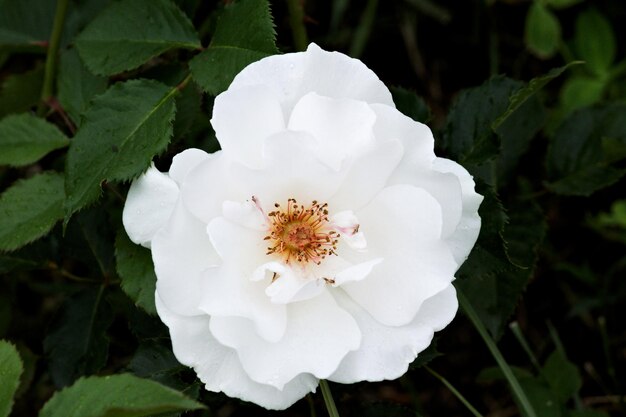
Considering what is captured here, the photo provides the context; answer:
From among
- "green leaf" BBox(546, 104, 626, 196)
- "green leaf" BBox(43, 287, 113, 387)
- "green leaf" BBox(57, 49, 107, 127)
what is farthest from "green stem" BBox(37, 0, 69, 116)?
"green leaf" BBox(546, 104, 626, 196)

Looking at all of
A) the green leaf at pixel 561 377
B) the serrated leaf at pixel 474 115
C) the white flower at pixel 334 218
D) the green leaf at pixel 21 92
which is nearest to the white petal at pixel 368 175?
the white flower at pixel 334 218

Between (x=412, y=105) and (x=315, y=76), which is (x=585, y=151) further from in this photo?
(x=315, y=76)

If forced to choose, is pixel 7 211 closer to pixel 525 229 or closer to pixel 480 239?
pixel 480 239

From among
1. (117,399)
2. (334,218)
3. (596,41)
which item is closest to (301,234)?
(334,218)

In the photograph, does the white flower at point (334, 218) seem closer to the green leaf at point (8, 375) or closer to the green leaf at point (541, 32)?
the green leaf at point (8, 375)

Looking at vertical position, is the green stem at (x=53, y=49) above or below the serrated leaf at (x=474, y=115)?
below

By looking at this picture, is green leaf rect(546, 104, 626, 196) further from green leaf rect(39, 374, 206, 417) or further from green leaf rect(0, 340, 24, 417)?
green leaf rect(0, 340, 24, 417)
